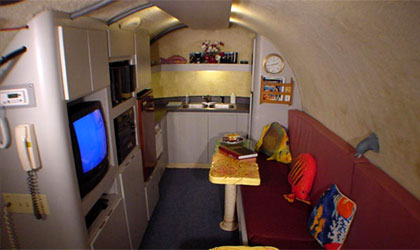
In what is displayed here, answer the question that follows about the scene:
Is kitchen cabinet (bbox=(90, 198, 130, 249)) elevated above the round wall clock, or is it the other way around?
the round wall clock

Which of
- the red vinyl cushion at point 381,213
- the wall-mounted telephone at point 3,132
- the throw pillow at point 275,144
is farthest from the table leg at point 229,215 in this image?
the wall-mounted telephone at point 3,132

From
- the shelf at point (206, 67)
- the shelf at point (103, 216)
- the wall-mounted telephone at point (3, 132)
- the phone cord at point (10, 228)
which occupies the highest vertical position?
the shelf at point (206, 67)

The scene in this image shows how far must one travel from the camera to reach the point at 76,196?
1562mm

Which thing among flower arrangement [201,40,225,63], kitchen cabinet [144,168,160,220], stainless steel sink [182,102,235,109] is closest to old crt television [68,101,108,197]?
kitchen cabinet [144,168,160,220]

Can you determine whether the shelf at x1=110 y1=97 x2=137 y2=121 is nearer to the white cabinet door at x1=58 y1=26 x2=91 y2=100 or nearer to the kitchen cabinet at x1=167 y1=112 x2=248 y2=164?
the white cabinet door at x1=58 y1=26 x2=91 y2=100

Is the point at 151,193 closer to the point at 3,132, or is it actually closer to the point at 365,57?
the point at 3,132

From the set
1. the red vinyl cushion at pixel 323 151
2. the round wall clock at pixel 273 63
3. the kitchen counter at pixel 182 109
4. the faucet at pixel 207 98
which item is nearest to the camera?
the red vinyl cushion at pixel 323 151

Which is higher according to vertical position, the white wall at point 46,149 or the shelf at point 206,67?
the shelf at point 206,67

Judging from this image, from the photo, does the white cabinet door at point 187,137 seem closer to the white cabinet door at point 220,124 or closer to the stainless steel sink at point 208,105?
the white cabinet door at point 220,124

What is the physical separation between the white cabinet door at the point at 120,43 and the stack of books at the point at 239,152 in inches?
53.3

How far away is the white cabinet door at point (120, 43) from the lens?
2029 mm

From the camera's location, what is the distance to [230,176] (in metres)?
2.36

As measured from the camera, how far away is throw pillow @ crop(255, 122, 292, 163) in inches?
132

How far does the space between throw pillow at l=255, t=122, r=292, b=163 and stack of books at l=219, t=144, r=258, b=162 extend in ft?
2.36
